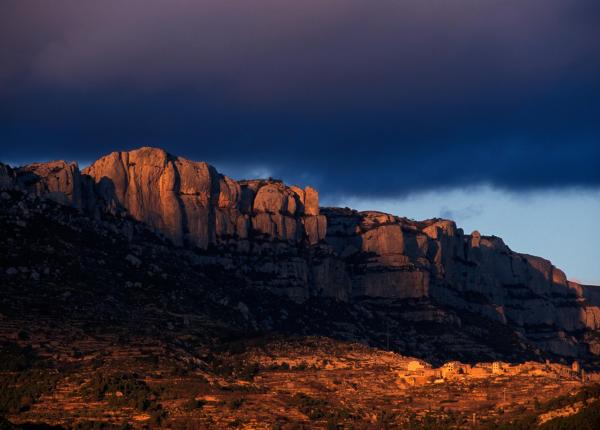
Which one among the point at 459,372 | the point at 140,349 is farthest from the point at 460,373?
the point at 140,349

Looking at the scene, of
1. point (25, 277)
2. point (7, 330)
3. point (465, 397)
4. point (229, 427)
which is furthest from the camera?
point (25, 277)

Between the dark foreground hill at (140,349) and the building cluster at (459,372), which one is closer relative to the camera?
the dark foreground hill at (140,349)

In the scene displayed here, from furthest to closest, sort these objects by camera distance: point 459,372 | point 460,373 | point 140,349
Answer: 1. point 140,349
2. point 459,372
3. point 460,373

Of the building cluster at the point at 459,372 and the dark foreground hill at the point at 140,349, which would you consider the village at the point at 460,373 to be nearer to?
the building cluster at the point at 459,372

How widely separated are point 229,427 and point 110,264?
188 ft

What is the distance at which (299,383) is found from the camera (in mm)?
146250

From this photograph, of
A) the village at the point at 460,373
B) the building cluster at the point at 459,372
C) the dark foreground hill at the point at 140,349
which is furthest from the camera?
the building cluster at the point at 459,372

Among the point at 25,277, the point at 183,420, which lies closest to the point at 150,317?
the point at 25,277

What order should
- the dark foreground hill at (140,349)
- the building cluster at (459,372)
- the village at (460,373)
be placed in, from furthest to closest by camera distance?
the building cluster at (459,372) → the village at (460,373) → the dark foreground hill at (140,349)

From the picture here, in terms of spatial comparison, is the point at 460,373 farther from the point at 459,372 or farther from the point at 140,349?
the point at 140,349

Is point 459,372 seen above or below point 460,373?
above

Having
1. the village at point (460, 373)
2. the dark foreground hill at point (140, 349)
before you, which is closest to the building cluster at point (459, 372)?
the village at point (460, 373)

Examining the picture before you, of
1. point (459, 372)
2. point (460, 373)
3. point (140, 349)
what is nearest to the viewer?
point (460, 373)

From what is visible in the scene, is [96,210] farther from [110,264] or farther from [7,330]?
[7,330]
